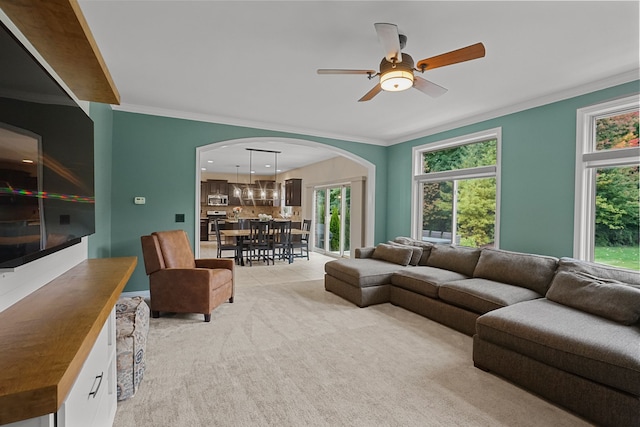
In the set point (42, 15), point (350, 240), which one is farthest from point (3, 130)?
point (350, 240)

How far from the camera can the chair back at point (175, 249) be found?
3.75 m

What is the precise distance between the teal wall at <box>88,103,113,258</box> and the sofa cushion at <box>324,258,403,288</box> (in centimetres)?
299

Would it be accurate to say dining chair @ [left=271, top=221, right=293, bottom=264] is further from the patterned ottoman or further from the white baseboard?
the patterned ottoman

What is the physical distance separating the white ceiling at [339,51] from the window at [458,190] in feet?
2.08

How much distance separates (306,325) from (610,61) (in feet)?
13.0

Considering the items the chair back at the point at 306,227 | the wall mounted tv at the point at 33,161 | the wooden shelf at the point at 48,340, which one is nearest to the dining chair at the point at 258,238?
the chair back at the point at 306,227

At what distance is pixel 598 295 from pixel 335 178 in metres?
6.39

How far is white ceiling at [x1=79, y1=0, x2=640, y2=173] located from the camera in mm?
2258

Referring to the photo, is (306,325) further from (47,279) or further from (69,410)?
(69,410)

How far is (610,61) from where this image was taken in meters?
2.98

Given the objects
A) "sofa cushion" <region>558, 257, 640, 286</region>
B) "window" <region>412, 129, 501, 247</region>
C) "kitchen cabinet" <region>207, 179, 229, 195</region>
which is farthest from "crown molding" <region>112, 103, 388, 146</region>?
"kitchen cabinet" <region>207, 179, 229, 195</region>

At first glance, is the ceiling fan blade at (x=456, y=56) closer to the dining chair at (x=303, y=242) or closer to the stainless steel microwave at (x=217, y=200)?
the dining chair at (x=303, y=242)

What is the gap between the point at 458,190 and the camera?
5301 millimetres

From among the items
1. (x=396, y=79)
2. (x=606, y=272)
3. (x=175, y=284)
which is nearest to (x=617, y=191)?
(x=606, y=272)
